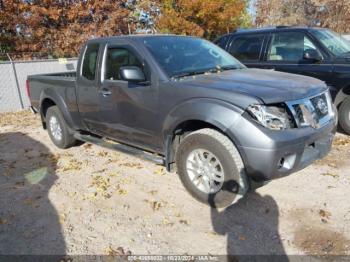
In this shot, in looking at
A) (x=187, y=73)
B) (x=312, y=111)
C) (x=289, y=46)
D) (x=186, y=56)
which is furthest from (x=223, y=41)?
(x=312, y=111)

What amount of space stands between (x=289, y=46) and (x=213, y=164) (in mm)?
3912

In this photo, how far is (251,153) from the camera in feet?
10.9

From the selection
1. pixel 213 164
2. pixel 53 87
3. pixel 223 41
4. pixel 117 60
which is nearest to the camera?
pixel 213 164

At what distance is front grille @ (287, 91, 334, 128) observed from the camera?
3.45 meters

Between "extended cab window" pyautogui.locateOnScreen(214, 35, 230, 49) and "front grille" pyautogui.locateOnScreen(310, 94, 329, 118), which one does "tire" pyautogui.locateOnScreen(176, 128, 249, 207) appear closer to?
"front grille" pyautogui.locateOnScreen(310, 94, 329, 118)

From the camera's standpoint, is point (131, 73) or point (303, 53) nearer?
point (131, 73)

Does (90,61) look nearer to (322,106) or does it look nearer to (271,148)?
(271,148)

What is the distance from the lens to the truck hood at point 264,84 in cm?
341

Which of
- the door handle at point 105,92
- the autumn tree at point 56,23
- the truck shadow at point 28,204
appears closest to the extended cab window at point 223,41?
the door handle at point 105,92

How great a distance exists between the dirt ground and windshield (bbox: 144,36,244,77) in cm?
149

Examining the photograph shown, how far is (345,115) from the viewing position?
610 cm

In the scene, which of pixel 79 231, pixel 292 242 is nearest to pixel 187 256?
pixel 292 242

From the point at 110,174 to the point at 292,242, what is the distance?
2783 millimetres

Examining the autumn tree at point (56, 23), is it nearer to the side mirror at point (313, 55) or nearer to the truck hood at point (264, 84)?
the side mirror at point (313, 55)
